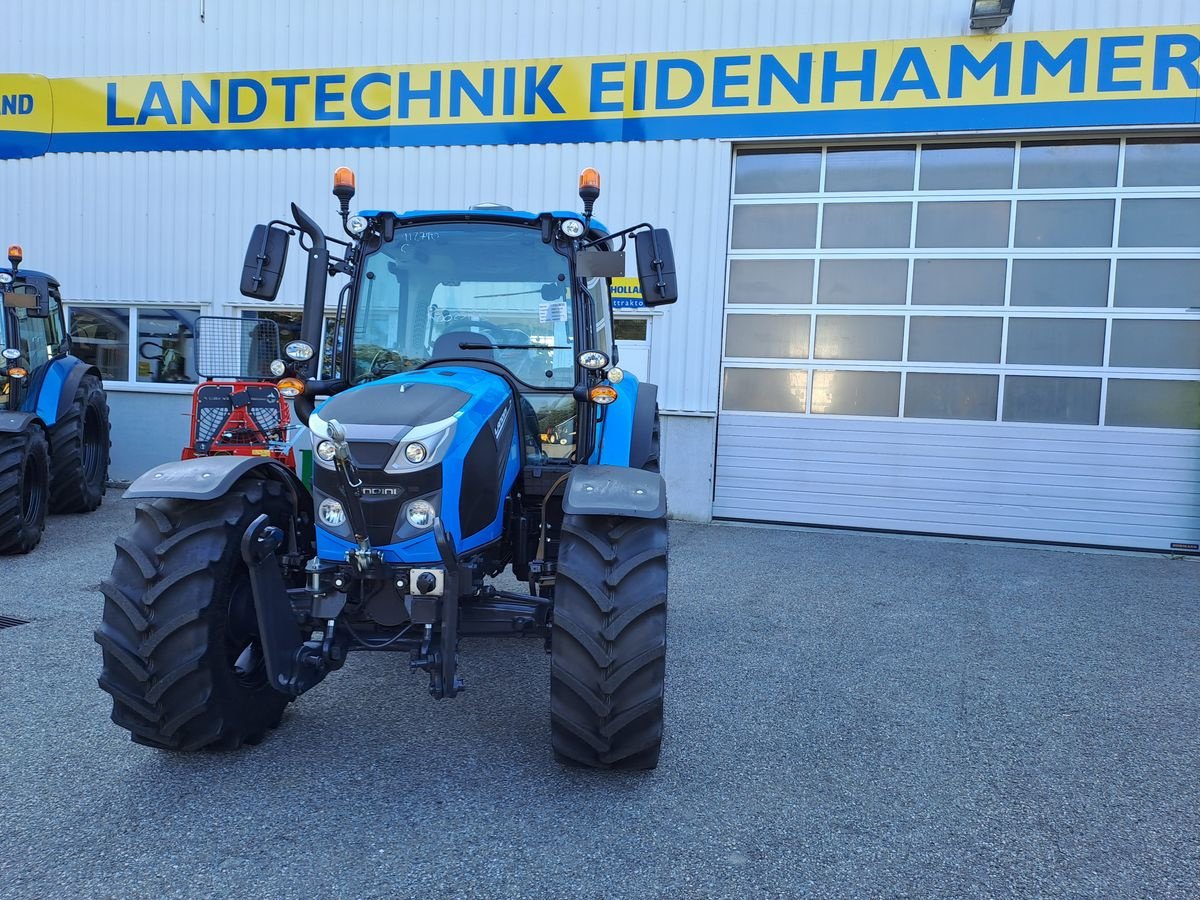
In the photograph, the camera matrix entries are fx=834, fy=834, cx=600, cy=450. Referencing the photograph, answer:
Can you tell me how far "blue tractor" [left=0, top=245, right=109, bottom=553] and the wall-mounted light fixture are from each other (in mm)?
8788

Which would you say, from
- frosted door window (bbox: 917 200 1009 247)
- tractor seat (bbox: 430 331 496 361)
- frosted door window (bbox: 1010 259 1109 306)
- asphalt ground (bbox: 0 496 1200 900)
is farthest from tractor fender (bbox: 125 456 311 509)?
frosted door window (bbox: 1010 259 1109 306)

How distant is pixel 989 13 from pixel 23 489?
9.47 m

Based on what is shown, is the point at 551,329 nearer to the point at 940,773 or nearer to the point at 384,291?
the point at 384,291

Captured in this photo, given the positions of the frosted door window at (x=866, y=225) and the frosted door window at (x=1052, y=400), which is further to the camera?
the frosted door window at (x=866, y=225)

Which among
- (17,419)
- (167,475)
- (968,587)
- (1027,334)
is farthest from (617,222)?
(167,475)

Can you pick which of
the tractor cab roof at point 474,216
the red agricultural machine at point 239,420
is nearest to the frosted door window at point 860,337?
the red agricultural machine at point 239,420

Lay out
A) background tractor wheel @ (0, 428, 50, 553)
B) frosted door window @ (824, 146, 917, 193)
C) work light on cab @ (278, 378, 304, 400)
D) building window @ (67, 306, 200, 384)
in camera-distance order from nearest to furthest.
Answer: work light on cab @ (278, 378, 304, 400) < background tractor wheel @ (0, 428, 50, 553) < frosted door window @ (824, 146, 917, 193) < building window @ (67, 306, 200, 384)

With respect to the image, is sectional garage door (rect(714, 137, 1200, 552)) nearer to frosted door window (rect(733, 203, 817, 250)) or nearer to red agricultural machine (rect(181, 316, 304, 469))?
frosted door window (rect(733, 203, 817, 250))

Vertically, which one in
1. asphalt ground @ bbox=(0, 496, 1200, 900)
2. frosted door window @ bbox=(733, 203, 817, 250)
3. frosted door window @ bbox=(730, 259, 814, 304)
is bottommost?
asphalt ground @ bbox=(0, 496, 1200, 900)

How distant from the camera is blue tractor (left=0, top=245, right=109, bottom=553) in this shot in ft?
21.2

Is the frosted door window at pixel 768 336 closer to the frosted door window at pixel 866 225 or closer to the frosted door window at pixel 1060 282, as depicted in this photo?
the frosted door window at pixel 866 225

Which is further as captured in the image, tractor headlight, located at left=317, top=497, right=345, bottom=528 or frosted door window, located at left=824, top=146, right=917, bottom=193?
frosted door window, located at left=824, top=146, right=917, bottom=193

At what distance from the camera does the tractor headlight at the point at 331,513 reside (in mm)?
3012

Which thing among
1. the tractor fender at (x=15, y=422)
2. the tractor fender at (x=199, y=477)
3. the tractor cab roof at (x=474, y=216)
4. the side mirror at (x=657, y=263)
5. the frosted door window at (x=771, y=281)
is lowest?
the tractor fender at (x=15, y=422)
